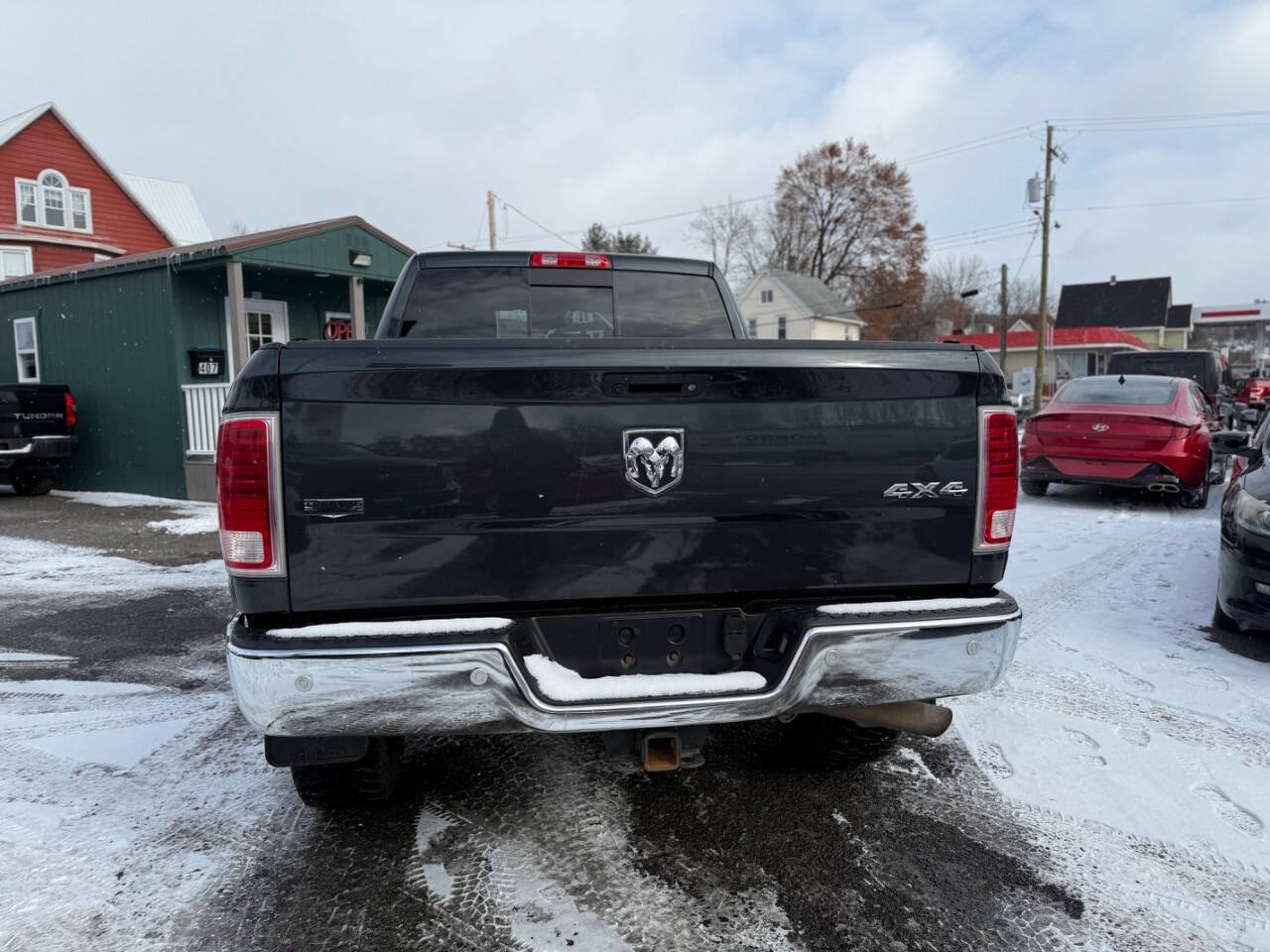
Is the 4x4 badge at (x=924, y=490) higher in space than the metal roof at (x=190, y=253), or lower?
lower

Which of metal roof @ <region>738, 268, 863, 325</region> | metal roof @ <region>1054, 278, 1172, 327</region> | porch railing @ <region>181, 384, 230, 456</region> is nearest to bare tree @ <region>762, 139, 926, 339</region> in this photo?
metal roof @ <region>738, 268, 863, 325</region>

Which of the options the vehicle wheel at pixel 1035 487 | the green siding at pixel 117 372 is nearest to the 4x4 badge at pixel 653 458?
the vehicle wheel at pixel 1035 487

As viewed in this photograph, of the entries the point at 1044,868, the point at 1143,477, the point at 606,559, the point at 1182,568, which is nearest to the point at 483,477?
the point at 606,559

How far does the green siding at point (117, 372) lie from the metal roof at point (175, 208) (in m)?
18.8

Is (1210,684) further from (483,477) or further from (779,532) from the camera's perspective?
(483,477)

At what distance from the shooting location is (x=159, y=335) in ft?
37.2

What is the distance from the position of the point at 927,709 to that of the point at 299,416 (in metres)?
2.12

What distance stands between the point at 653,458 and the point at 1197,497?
30.0 feet

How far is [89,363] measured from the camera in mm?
12156

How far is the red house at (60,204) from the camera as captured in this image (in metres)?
23.6

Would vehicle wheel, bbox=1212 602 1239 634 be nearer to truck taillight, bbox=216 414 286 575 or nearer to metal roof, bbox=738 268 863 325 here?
truck taillight, bbox=216 414 286 575

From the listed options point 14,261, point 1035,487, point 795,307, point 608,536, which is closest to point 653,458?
point 608,536

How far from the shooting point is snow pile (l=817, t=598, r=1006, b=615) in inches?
92.6

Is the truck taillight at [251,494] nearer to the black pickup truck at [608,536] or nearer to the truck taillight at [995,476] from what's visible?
the black pickup truck at [608,536]
